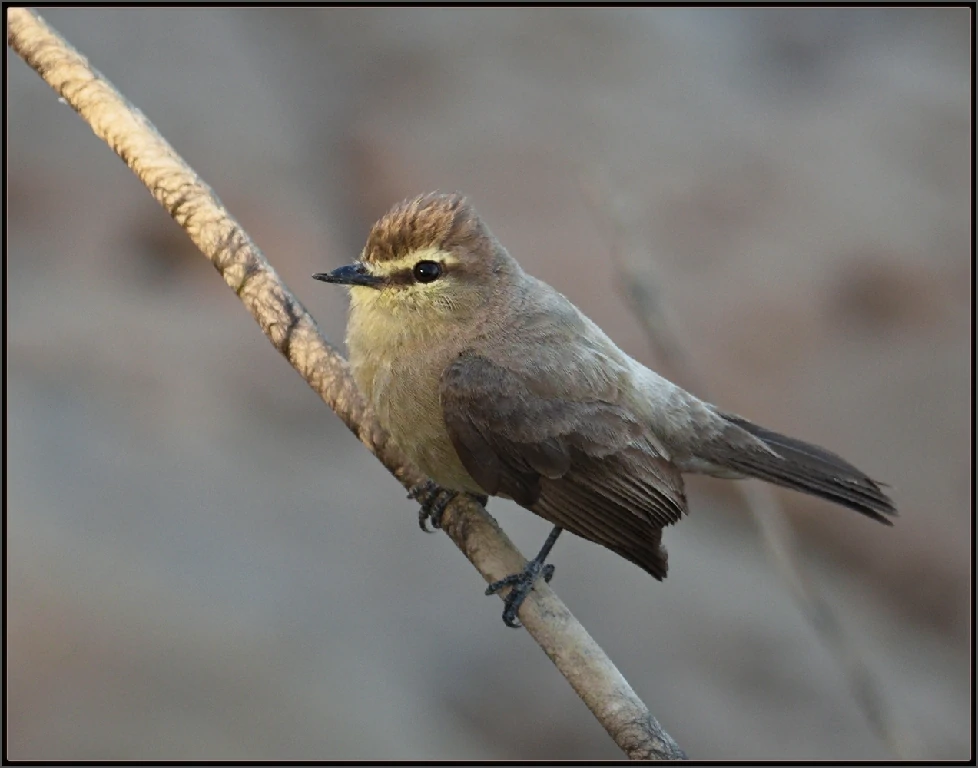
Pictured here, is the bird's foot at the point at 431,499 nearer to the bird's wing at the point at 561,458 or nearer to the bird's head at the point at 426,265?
the bird's wing at the point at 561,458

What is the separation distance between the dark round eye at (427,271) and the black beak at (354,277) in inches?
5.1

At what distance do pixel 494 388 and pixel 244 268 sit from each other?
3.19 feet

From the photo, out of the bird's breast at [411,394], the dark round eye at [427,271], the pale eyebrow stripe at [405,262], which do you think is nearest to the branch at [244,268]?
the bird's breast at [411,394]

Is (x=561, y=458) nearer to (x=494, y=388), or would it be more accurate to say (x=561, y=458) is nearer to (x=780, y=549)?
(x=494, y=388)

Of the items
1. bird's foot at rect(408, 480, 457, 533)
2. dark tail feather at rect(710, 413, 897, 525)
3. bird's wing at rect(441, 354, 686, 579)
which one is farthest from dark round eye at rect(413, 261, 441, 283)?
dark tail feather at rect(710, 413, 897, 525)

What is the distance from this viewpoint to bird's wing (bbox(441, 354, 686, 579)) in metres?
3.91

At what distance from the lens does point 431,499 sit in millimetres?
4285

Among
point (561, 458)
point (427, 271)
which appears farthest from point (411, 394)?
point (561, 458)

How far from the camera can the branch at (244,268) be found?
12.6 feet

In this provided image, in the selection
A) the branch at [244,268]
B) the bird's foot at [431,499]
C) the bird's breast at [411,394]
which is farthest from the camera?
the bird's foot at [431,499]

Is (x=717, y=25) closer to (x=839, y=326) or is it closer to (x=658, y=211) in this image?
(x=658, y=211)

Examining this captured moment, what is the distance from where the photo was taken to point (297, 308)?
12.9 feet

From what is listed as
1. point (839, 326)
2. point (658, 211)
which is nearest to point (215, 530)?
point (658, 211)

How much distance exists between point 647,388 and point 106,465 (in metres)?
3.58
